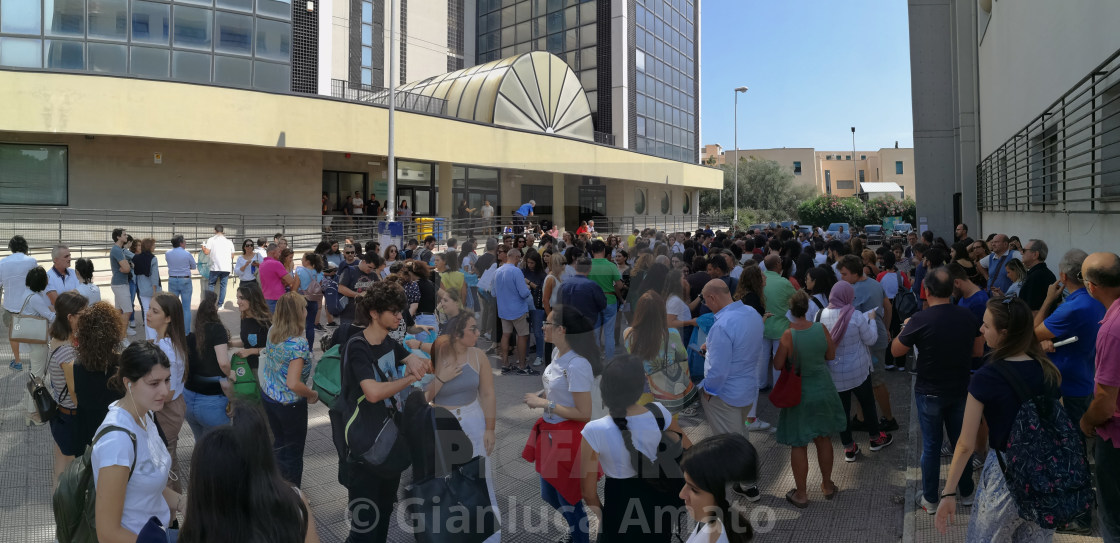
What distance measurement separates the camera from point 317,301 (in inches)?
445

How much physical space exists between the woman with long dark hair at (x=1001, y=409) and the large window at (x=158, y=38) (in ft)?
77.5

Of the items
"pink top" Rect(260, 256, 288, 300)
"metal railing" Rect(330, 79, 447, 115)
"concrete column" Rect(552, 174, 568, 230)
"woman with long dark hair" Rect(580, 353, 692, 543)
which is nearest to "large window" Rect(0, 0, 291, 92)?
"metal railing" Rect(330, 79, 447, 115)

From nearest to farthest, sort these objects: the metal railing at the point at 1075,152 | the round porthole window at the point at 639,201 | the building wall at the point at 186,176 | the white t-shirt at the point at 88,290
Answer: the metal railing at the point at 1075,152 < the white t-shirt at the point at 88,290 < the building wall at the point at 186,176 < the round porthole window at the point at 639,201

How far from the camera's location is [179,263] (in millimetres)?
12172

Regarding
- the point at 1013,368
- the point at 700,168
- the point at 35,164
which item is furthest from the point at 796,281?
the point at 700,168

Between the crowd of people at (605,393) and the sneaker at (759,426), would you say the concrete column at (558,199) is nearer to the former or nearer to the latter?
the crowd of people at (605,393)

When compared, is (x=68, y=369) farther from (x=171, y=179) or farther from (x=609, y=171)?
(x=609, y=171)

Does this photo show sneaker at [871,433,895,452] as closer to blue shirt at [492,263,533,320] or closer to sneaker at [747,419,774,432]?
sneaker at [747,419,774,432]

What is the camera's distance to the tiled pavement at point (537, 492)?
4.91m

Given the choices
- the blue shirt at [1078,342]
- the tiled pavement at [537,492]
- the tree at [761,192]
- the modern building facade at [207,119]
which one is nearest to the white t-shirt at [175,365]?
the tiled pavement at [537,492]

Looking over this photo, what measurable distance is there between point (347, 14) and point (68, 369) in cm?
3299

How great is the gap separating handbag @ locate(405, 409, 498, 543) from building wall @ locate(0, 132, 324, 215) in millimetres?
22589

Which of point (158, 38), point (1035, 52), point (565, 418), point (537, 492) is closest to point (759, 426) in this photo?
point (537, 492)

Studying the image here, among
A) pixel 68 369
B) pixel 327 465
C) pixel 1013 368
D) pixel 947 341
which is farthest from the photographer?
pixel 327 465
